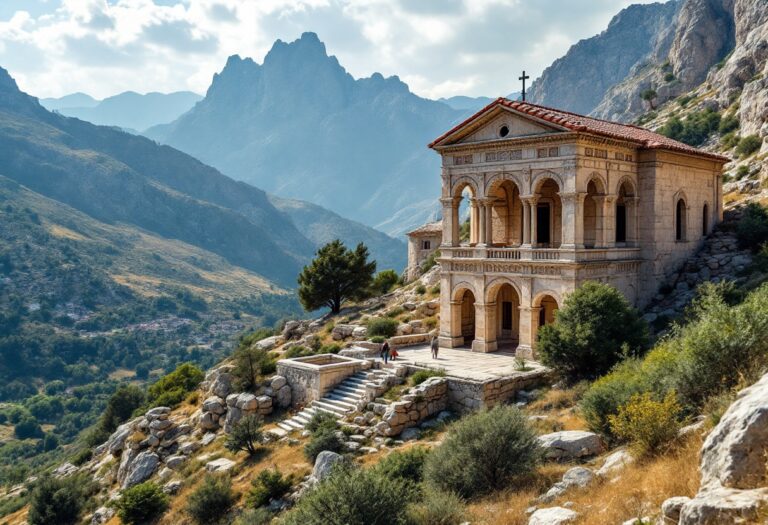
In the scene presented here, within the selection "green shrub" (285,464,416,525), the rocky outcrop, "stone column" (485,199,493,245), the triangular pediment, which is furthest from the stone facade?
the rocky outcrop

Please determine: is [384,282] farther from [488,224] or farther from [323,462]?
[323,462]

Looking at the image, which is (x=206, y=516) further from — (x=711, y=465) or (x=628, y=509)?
(x=711, y=465)

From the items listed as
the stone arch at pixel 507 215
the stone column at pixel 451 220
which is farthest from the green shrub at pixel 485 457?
the stone arch at pixel 507 215

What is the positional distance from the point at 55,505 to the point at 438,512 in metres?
22.7

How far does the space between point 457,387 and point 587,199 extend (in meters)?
13.0

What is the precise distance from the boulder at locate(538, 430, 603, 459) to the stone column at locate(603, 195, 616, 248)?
1563 centimetres

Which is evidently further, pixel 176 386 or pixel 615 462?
pixel 176 386

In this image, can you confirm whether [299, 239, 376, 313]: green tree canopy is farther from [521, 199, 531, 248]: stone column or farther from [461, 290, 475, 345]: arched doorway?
[521, 199, 531, 248]: stone column

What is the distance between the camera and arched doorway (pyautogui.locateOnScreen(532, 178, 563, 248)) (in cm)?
3133

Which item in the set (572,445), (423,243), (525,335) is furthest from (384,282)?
(572,445)

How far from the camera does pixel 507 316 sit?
107ft

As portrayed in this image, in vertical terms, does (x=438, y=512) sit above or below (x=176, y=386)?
above

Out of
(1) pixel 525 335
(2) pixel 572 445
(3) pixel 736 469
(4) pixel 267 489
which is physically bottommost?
(4) pixel 267 489

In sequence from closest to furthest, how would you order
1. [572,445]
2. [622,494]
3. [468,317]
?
1. [622,494]
2. [572,445]
3. [468,317]
